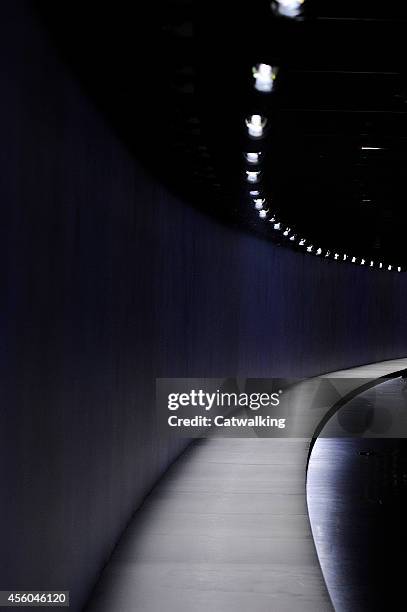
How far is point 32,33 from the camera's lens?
5070 millimetres

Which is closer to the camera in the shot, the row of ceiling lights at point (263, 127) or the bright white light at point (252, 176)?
the row of ceiling lights at point (263, 127)

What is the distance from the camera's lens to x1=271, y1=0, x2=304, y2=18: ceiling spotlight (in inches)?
221

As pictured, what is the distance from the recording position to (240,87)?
766 cm

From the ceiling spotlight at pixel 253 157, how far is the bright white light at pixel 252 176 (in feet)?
2.70

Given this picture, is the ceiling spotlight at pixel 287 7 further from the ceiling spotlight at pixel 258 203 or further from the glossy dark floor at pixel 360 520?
the ceiling spotlight at pixel 258 203

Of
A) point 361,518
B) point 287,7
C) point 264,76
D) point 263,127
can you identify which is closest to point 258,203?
point 361,518

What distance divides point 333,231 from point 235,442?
9735 millimetres

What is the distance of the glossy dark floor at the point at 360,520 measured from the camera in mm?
7789

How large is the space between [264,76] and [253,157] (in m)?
3.44

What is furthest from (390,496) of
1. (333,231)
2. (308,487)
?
(333,231)

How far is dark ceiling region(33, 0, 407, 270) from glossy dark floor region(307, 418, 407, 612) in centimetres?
408

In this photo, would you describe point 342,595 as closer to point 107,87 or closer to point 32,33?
point 107,87

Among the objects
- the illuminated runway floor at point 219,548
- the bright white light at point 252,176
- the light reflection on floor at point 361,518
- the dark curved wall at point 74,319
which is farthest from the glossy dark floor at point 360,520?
the bright white light at point 252,176

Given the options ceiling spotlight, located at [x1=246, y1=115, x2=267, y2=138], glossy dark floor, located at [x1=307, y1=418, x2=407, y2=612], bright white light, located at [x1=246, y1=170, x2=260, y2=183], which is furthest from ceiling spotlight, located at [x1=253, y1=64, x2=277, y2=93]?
bright white light, located at [x1=246, y1=170, x2=260, y2=183]
